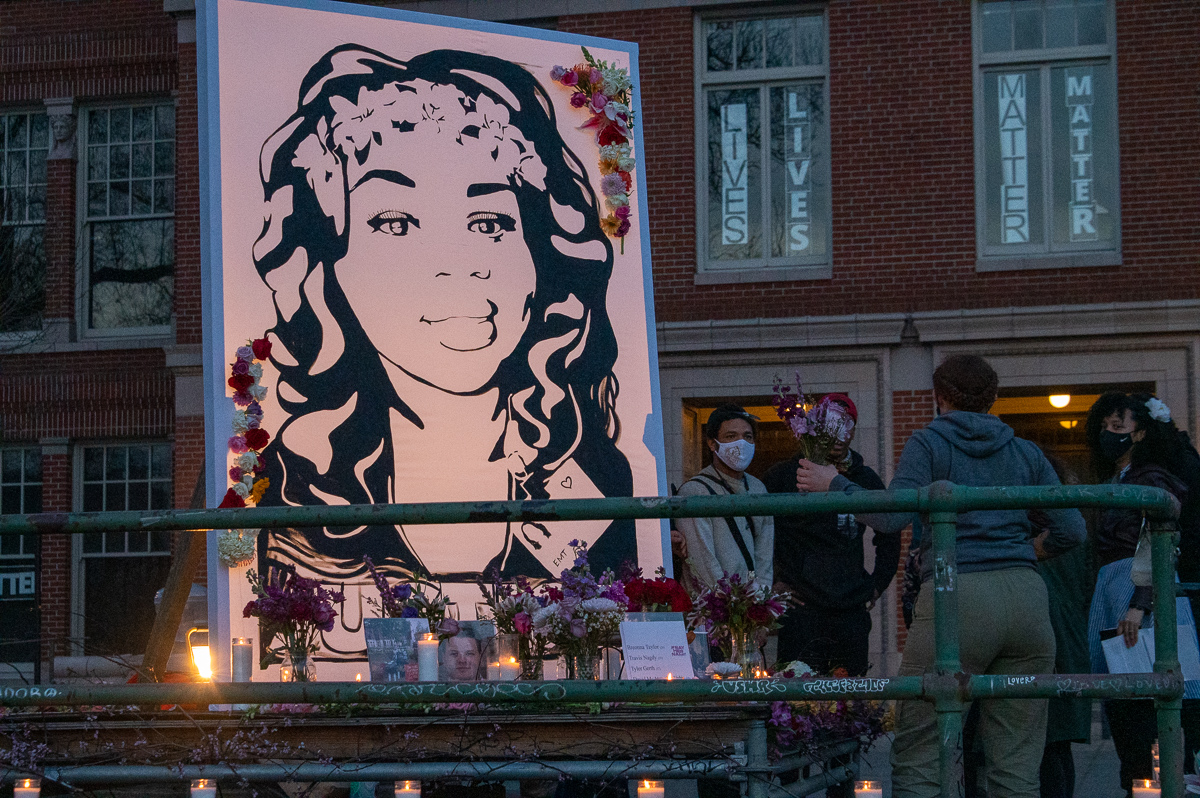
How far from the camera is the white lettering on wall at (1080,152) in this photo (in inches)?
461

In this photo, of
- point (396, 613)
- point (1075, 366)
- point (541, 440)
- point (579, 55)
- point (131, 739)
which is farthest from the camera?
point (1075, 366)

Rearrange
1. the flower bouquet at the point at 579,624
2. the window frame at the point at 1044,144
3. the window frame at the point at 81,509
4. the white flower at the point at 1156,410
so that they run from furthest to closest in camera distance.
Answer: the window frame at the point at 81,509
the window frame at the point at 1044,144
the white flower at the point at 1156,410
the flower bouquet at the point at 579,624

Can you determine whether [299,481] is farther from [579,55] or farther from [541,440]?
[579,55]

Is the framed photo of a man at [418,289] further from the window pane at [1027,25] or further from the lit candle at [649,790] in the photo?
the window pane at [1027,25]

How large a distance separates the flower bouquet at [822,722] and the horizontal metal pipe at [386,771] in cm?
32

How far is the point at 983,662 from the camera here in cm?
387

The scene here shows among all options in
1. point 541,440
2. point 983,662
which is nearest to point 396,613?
point 541,440

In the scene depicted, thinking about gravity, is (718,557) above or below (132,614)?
above

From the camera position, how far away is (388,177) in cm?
548

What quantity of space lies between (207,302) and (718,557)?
2.35 metres

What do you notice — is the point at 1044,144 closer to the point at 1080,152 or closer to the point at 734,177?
the point at 1080,152

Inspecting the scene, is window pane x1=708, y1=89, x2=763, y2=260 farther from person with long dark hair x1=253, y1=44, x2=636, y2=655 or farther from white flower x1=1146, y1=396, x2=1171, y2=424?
white flower x1=1146, y1=396, x2=1171, y2=424

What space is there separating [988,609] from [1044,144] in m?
9.03

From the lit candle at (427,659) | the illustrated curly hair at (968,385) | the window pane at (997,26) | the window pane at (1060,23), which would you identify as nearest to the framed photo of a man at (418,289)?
the lit candle at (427,659)
